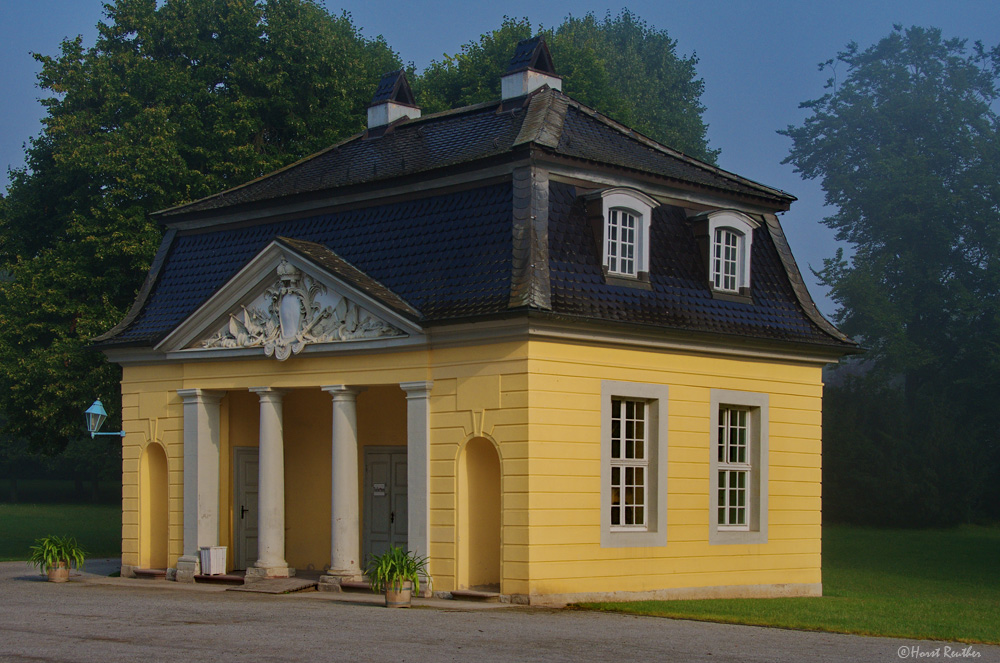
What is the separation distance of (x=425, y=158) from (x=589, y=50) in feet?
93.3

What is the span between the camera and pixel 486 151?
74.8ft

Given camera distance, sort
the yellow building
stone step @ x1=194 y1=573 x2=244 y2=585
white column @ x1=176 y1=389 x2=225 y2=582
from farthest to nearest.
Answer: white column @ x1=176 y1=389 x2=225 y2=582, stone step @ x1=194 y1=573 x2=244 y2=585, the yellow building

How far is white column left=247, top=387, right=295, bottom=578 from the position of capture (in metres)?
24.4

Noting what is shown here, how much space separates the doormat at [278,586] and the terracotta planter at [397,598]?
3564 mm

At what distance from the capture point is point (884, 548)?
44.6m

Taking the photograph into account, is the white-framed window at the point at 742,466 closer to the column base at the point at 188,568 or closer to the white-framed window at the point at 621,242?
the white-framed window at the point at 621,242

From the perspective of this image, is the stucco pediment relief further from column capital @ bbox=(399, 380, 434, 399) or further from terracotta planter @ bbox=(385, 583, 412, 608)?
terracotta planter @ bbox=(385, 583, 412, 608)

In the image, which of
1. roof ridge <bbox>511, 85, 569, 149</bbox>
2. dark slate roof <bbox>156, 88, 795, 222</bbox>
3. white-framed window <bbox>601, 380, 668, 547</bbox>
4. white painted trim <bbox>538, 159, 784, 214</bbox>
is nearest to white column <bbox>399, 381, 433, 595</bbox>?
white-framed window <bbox>601, 380, 668, 547</bbox>

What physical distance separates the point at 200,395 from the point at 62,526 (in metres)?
31.4

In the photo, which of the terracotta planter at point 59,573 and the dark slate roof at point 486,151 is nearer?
the dark slate roof at point 486,151

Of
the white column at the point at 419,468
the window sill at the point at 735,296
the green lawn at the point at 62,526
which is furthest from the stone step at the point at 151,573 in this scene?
the window sill at the point at 735,296

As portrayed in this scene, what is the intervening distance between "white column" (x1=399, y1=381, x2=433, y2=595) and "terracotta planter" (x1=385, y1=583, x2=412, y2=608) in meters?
1.92

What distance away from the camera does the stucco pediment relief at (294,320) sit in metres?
22.8

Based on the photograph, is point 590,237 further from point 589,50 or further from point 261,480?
point 589,50
